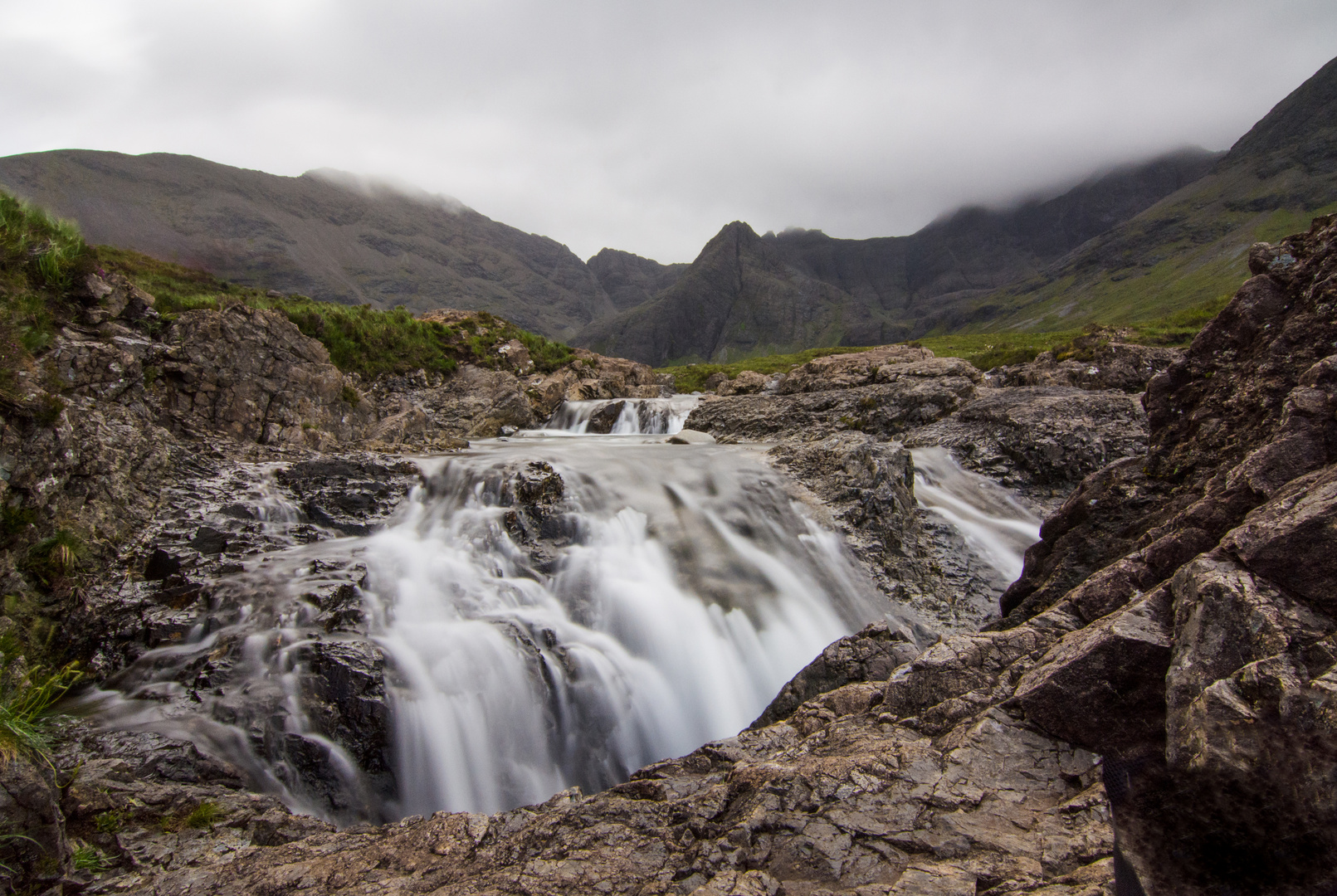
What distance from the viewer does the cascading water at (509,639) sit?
19.9 feet

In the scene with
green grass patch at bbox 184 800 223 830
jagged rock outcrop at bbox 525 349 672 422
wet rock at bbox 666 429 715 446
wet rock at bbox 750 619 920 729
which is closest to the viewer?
green grass patch at bbox 184 800 223 830

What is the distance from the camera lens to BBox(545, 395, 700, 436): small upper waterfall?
25.0m

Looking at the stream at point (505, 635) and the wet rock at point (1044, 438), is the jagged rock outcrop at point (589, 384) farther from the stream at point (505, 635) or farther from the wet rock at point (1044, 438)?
the wet rock at point (1044, 438)

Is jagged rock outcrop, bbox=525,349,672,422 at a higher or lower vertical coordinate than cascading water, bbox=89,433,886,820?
higher

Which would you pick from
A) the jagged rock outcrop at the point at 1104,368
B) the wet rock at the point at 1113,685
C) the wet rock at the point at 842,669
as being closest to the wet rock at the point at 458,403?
the wet rock at the point at 842,669

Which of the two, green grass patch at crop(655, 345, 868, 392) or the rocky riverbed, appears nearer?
the rocky riverbed

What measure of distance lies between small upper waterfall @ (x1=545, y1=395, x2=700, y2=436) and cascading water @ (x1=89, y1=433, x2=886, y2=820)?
12.1 meters

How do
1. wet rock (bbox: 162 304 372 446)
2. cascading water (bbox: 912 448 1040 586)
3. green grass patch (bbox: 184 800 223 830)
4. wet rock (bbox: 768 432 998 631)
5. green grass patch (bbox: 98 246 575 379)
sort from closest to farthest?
green grass patch (bbox: 184 800 223 830) → wet rock (bbox: 768 432 998 631) → wet rock (bbox: 162 304 372 446) → cascading water (bbox: 912 448 1040 586) → green grass patch (bbox: 98 246 575 379)

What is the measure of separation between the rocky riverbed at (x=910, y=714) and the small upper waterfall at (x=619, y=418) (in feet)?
49.0

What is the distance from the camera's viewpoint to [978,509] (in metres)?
13.9

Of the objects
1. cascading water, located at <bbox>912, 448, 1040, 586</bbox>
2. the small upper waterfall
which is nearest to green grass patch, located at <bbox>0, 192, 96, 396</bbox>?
the small upper waterfall

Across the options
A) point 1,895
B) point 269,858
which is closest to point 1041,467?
point 269,858

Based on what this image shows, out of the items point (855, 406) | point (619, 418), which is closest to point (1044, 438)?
point (855, 406)

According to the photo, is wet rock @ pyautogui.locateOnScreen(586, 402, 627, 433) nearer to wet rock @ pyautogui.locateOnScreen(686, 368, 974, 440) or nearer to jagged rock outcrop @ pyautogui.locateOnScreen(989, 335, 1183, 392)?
wet rock @ pyautogui.locateOnScreen(686, 368, 974, 440)
